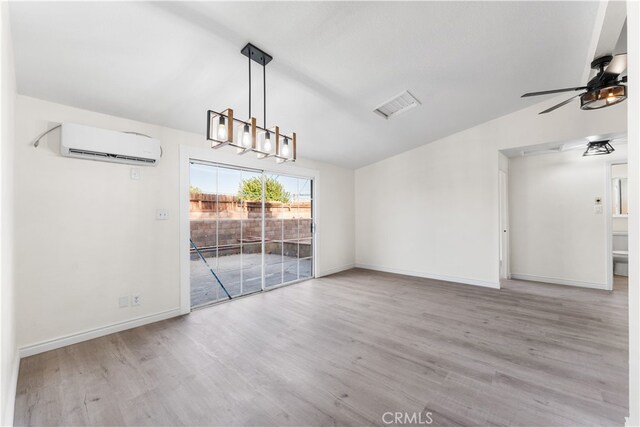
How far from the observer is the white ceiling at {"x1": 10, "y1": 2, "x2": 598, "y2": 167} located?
183 centimetres

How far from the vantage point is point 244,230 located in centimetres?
407

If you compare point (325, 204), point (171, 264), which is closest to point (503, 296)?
point (325, 204)

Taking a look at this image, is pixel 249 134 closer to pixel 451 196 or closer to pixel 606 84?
pixel 606 84

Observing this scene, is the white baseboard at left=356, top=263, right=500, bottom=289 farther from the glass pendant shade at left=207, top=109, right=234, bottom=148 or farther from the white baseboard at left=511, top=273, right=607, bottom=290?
the glass pendant shade at left=207, top=109, right=234, bottom=148

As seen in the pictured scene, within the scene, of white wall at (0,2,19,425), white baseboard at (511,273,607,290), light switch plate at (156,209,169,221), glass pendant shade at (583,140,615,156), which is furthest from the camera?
white baseboard at (511,273,607,290)

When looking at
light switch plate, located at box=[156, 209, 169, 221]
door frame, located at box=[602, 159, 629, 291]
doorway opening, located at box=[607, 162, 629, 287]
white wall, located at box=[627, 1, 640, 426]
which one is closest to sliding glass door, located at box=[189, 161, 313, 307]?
light switch plate, located at box=[156, 209, 169, 221]

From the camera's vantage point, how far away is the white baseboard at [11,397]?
1.47 metres

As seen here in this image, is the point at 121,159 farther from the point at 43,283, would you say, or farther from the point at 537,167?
the point at 537,167

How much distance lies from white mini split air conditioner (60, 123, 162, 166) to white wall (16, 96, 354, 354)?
0.36ft

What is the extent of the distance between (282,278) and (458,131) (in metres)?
4.13

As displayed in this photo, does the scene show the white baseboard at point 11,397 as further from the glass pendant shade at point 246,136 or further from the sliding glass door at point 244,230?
the glass pendant shade at point 246,136

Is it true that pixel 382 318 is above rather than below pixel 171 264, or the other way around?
below

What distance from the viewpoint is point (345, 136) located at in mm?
4270

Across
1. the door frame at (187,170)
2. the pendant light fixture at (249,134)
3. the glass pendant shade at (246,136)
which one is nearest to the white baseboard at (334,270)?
the door frame at (187,170)
